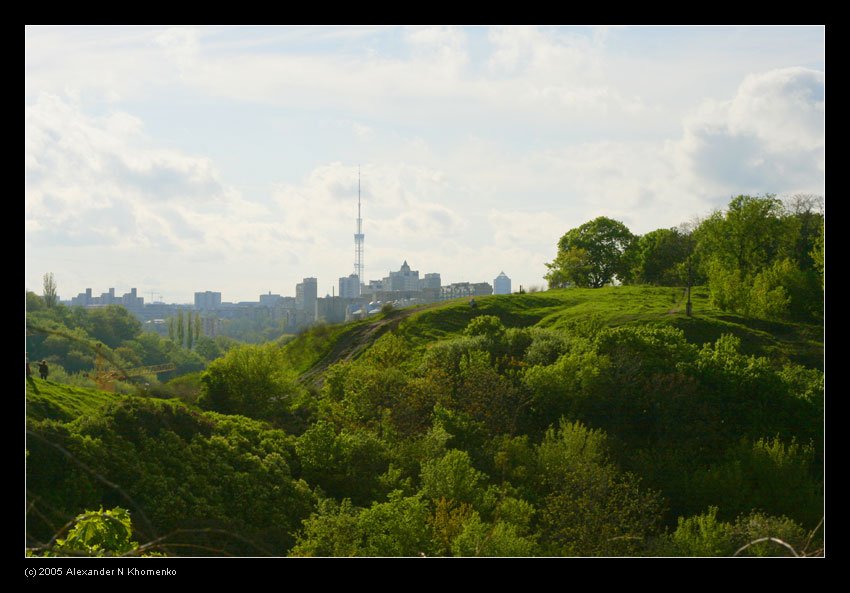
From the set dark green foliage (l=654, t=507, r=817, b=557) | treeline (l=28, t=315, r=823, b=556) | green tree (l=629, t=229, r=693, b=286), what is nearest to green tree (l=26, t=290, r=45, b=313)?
treeline (l=28, t=315, r=823, b=556)

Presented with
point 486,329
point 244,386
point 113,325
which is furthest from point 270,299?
point 486,329

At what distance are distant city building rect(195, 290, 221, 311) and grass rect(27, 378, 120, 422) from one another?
14600mm

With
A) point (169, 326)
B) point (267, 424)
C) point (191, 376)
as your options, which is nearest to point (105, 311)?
point (169, 326)

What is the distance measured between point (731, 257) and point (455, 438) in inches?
1206

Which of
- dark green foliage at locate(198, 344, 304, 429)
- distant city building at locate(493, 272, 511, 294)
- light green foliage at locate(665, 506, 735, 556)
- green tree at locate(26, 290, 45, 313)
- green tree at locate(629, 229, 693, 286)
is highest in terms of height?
green tree at locate(629, 229, 693, 286)

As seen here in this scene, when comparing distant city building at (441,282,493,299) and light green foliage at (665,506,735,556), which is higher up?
distant city building at (441,282,493,299)

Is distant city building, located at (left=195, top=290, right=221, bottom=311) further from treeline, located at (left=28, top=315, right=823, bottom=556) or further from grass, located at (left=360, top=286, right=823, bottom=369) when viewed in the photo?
grass, located at (left=360, top=286, right=823, bottom=369)

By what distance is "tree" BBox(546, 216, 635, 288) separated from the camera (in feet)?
196

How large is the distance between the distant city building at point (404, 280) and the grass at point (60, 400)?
30.3 m

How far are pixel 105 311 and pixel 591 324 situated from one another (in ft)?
74.2
